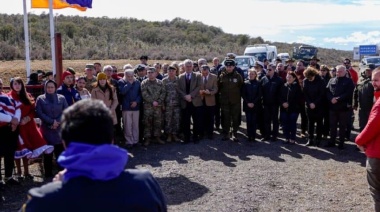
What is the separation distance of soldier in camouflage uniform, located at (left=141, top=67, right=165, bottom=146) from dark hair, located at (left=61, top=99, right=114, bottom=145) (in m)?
7.50

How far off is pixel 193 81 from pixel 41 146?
3886mm

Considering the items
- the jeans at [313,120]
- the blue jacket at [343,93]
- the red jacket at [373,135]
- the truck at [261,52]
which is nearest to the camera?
the red jacket at [373,135]

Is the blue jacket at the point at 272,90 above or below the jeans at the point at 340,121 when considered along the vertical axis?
above

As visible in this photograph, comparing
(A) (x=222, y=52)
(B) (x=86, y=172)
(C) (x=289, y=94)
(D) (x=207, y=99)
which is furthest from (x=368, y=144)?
(A) (x=222, y=52)

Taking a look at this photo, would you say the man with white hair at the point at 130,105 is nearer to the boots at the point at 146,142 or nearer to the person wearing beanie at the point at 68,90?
the boots at the point at 146,142

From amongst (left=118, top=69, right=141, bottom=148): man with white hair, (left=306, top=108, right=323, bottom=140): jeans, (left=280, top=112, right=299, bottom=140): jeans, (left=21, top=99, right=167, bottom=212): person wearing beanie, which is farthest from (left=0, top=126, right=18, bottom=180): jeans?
(left=306, top=108, right=323, bottom=140): jeans

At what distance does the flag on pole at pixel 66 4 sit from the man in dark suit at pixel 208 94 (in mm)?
3301

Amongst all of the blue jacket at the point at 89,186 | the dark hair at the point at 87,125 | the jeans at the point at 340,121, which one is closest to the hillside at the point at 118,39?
the jeans at the point at 340,121

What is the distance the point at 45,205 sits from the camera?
1.72m

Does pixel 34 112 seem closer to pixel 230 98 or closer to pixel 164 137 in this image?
pixel 164 137

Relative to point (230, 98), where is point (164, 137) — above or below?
below

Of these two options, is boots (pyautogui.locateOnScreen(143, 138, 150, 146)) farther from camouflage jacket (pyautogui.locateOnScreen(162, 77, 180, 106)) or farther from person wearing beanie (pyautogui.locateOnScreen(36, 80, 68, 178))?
person wearing beanie (pyautogui.locateOnScreen(36, 80, 68, 178))

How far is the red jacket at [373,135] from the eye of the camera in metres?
4.43

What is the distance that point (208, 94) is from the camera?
985cm
